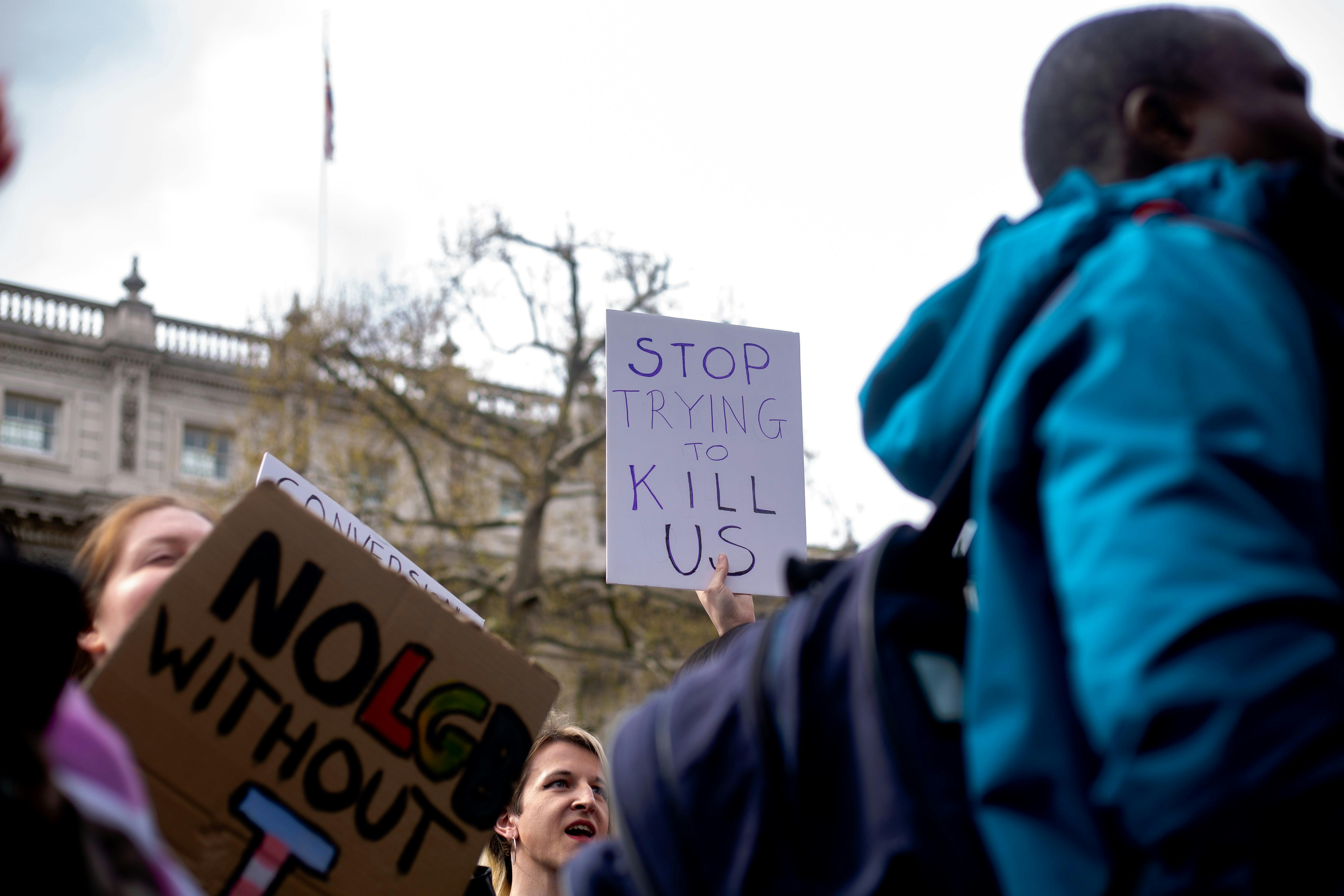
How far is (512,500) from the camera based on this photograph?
22.8m

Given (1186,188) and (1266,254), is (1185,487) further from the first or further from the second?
(1186,188)

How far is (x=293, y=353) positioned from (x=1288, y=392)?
18.9 m

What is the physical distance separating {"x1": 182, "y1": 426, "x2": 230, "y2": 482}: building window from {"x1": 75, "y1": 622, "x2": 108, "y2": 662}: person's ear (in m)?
24.0

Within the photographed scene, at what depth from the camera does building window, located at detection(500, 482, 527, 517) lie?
19938 mm

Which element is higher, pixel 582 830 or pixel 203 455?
pixel 203 455

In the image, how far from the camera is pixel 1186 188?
1.37 metres

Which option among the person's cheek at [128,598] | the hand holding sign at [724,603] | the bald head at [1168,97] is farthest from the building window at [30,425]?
the bald head at [1168,97]

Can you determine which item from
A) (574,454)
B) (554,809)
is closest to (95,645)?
(554,809)

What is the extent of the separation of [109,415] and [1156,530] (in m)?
26.4

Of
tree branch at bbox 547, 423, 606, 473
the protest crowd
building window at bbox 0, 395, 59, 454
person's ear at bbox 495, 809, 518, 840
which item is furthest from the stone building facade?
the protest crowd

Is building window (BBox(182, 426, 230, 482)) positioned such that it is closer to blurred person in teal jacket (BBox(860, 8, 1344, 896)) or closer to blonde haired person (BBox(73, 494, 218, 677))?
blonde haired person (BBox(73, 494, 218, 677))

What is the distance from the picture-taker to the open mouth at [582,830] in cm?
418

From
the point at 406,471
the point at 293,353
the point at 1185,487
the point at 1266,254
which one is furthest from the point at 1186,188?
the point at 406,471

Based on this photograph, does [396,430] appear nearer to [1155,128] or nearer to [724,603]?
[724,603]
